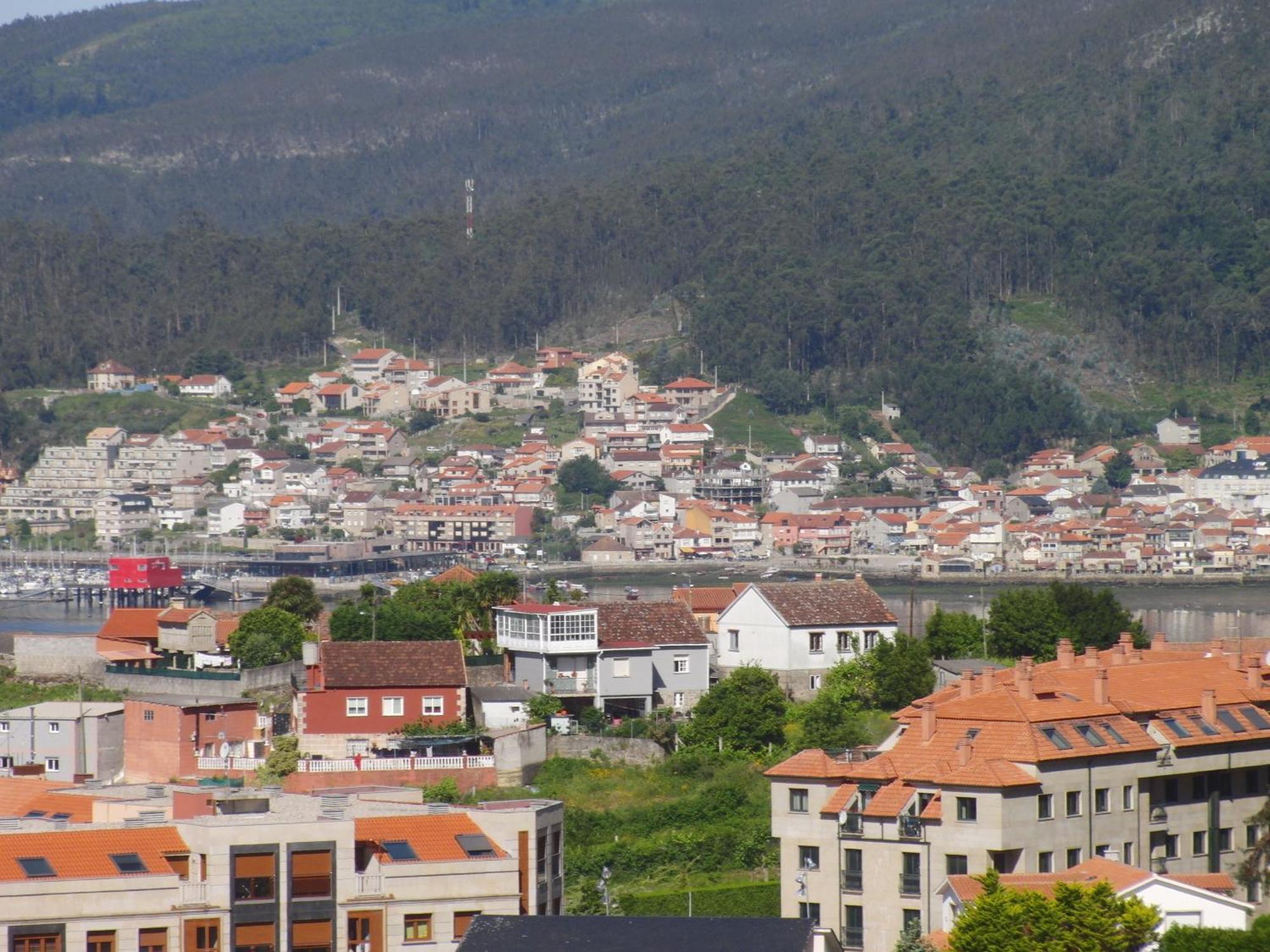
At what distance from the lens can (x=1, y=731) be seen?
34.2m

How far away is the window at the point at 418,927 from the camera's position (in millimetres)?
19688

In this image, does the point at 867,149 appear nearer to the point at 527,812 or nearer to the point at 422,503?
the point at 422,503

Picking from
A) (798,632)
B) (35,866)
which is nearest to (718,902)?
(35,866)

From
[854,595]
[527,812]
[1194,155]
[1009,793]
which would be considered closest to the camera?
[527,812]

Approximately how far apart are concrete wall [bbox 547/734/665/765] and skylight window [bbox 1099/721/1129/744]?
9184mm

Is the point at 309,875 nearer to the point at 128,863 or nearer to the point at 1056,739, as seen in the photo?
the point at 128,863

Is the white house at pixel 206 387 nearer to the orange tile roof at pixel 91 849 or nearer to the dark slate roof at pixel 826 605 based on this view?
the dark slate roof at pixel 826 605

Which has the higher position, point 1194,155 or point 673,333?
point 1194,155

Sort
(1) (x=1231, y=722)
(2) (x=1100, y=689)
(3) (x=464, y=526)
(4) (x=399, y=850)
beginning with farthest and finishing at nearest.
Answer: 1. (3) (x=464, y=526)
2. (1) (x=1231, y=722)
3. (2) (x=1100, y=689)
4. (4) (x=399, y=850)

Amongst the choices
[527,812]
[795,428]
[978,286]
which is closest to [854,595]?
[527,812]

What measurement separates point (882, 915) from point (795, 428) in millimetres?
102053

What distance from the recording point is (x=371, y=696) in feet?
113

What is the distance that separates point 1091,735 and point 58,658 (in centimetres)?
1935

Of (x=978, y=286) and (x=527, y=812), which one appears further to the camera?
(x=978, y=286)
